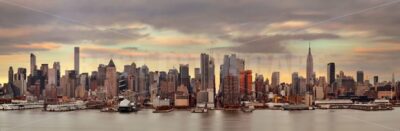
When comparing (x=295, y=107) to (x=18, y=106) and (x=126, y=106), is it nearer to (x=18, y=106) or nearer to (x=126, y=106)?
(x=126, y=106)

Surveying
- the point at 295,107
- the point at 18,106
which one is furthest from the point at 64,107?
the point at 295,107

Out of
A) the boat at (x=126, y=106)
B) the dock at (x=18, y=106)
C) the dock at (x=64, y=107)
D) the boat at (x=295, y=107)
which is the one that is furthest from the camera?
the dock at (x=18, y=106)

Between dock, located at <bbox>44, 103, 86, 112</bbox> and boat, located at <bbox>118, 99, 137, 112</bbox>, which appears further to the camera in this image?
dock, located at <bbox>44, 103, 86, 112</bbox>

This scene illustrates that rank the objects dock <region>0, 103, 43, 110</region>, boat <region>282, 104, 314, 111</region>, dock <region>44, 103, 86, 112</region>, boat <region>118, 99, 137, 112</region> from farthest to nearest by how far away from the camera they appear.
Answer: dock <region>0, 103, 43, 110</region> → boat <region>282, 104, 314, 111</region> → dock <region>44, 103, 86, 112</region> → boat <region>118, 99, 137, 112</region>

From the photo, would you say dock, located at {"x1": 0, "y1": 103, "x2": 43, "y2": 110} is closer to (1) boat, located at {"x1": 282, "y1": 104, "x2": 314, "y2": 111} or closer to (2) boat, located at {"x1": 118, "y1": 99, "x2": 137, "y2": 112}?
(2) boat, located at {"x1": 118, "y1": 99, "x2": 137, "y2": 112}

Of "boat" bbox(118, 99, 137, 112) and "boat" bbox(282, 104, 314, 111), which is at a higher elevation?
"boat" bbox(118, 99, 137, 112)

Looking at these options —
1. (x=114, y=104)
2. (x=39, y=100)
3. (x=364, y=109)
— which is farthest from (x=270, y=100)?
(x=39, y=100)

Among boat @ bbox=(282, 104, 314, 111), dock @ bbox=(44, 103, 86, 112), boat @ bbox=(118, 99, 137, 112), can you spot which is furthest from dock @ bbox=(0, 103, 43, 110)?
boat @ bbox=(282, 104, 314, 111)

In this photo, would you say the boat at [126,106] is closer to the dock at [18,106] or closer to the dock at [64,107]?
the dock at [64,107]

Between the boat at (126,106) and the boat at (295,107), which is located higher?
the boat at (126,106)

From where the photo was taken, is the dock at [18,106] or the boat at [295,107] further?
the dock at [18,106]

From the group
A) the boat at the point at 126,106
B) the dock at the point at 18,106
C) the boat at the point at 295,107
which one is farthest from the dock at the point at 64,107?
the boat at the point at 295,107
